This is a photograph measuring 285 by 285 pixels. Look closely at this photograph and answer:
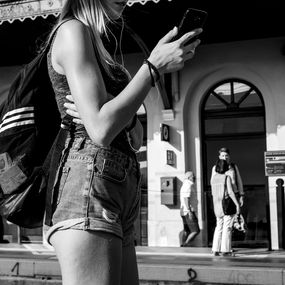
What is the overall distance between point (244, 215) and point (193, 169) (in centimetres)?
242

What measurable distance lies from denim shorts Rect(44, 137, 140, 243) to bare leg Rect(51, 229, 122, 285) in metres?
0.03

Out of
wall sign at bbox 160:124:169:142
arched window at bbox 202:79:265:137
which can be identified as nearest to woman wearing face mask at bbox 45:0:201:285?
wall sign at bbox 160:124:169:142

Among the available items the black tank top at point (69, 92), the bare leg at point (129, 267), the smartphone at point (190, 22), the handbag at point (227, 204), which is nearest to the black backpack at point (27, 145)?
the black tank top at point (69, 92)

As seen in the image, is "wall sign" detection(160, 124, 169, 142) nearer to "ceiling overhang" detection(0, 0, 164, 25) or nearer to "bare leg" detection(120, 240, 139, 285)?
"ceiling overhang" detection(0, 0, 164, 25)

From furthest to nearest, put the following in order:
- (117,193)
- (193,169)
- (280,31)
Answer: (193,169) < (280,31) < (117,193)

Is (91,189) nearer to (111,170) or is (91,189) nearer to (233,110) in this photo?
(111,170)

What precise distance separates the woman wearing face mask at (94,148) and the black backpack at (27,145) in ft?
0.25

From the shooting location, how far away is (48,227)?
1.77 m

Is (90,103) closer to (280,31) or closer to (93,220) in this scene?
(93,220)

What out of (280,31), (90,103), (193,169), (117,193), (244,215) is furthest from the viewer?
(193,169)

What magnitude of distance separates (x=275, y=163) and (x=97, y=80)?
10.4 m

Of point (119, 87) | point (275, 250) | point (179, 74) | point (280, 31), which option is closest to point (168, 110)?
point (179, 74)

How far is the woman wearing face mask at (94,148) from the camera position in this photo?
5.31ft

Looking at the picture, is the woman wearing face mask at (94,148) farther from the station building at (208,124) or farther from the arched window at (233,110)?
the arched window at (233,110)
